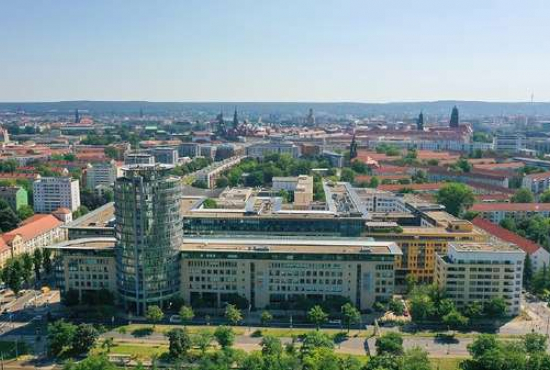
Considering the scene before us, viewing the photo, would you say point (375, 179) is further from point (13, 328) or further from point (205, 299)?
point (13, 328)

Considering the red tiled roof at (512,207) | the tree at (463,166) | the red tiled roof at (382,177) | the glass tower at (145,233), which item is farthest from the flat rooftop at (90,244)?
the tree at (463,166)

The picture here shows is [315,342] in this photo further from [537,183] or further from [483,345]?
[537,183]

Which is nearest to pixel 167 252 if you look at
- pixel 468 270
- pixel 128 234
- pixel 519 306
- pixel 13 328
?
pixel 128 234

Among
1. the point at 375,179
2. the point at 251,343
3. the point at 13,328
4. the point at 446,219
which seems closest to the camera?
the point at 251,343

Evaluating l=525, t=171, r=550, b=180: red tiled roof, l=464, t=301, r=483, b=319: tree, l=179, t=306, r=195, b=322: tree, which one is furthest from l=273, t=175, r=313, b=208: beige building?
l=525, t=171, r=550, b=180: red tiled roof

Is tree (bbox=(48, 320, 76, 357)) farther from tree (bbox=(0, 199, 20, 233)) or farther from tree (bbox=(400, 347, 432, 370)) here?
tree (bbox=(0, 199, 20, 233))

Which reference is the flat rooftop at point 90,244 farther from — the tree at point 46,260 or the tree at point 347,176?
the tree at point 347,176

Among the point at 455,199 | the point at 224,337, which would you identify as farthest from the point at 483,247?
the point at 455,199

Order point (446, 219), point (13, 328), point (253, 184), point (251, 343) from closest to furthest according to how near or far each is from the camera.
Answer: point (251, 343), point (13, 328), point (446, 219), point (253, 184)
